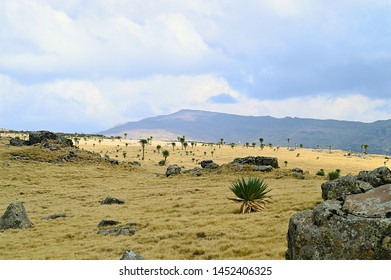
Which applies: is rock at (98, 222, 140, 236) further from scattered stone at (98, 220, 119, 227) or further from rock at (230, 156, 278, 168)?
rock at (230, 156, 278, 168)

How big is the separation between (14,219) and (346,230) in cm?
1735

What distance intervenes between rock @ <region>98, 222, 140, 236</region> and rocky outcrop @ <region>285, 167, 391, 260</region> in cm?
912

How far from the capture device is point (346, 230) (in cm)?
732

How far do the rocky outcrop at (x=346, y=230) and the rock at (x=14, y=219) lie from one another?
15.5 meters

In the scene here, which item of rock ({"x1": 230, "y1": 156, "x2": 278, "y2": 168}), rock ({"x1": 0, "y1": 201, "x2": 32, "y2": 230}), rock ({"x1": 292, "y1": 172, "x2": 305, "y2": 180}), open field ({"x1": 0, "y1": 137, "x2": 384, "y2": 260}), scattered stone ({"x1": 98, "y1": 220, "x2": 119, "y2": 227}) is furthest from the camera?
rock ({"x1": 230, "y1": 156, "x2": 278, "y2": 168})

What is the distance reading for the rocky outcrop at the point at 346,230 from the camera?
7004 millimetres

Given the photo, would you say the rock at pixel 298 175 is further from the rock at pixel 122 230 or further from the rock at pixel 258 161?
the rock at pixel 122 230

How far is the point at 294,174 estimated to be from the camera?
36312 mm

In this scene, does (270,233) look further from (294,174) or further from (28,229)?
(294,174)

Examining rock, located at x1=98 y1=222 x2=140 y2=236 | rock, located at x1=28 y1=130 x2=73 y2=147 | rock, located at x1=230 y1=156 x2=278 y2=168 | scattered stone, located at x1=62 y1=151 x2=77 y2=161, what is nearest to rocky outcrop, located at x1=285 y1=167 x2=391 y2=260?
rock, located at x1=98 y1=222 x2=140 y2=236

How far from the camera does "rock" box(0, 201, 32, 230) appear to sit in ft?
63.1

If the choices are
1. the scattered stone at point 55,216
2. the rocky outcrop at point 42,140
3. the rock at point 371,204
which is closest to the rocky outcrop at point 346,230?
the rock at point 371,204

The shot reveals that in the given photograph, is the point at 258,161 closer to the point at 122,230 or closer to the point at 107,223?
the point at 107,223
